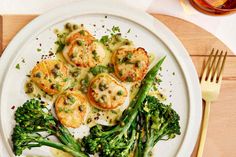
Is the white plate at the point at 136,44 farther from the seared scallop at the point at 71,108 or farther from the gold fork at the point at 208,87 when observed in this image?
the seared scallop at the point at 71,108

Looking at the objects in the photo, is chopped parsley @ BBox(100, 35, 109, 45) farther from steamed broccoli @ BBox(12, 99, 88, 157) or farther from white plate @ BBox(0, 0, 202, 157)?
steamed broccoli @ BBox(12, 99, 88, 157)

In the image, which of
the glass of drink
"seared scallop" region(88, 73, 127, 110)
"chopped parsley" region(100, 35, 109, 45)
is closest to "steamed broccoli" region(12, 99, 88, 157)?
"seared scallop" region(88, 73, 127, 110)

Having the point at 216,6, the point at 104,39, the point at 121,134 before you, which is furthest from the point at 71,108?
the point at 216,6

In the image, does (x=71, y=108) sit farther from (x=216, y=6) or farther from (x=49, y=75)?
(x=216, y=6)

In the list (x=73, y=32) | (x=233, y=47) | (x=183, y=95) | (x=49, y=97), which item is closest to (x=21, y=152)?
(x=49, y=97)

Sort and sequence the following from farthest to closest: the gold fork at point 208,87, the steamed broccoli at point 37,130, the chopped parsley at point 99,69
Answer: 1. the gold fork at point 208,87
2. the chopped parsley at point 99,69
3. the steamed broccoli at point 37,130

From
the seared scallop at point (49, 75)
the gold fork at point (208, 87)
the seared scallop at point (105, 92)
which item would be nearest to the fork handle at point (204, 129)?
the gold fork at point (208, 87)
